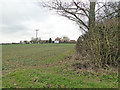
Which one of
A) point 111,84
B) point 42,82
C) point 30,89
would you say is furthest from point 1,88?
point 111,84

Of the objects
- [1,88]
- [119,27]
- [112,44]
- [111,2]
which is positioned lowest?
[1,88]

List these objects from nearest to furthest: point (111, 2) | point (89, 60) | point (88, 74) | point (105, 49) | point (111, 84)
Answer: point (111, 84)
point (88, 74)
point (105, 49)
point (89, 60)
point (111, 2)

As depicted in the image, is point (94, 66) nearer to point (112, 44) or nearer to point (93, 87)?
point (112, 44)

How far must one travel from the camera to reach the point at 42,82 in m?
3.06

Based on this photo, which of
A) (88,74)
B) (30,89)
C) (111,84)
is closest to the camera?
(30,89)

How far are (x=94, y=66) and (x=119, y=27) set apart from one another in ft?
7.06

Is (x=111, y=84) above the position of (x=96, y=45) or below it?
below

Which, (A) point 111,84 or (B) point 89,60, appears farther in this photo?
(B) point 89,60

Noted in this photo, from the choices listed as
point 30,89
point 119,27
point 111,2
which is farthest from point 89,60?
point 111,2

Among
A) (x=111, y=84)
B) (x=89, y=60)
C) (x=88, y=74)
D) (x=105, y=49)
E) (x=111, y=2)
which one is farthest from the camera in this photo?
(x=111, y=2)

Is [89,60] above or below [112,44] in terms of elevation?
below

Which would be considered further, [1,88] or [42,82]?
[42,82]

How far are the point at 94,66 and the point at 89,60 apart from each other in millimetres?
396

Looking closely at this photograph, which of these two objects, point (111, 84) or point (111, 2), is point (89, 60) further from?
point (111, 2)
